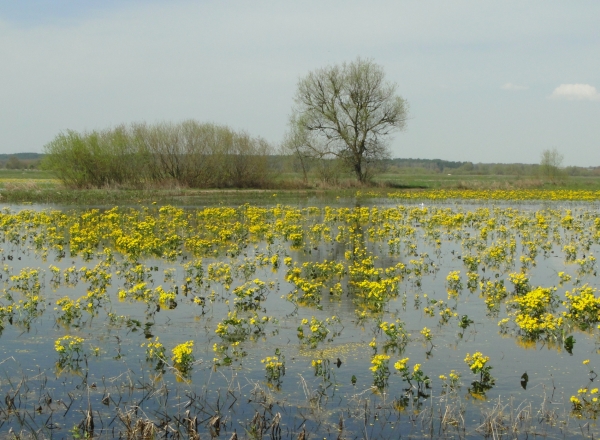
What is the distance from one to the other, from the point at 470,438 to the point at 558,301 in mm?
7106

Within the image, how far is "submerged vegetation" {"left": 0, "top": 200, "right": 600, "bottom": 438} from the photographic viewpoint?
25.0ft

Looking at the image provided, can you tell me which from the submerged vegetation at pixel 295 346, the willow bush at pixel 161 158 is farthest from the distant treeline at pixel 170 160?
the submerged vegetation at pixel 295 346

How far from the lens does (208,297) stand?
13.8 metres

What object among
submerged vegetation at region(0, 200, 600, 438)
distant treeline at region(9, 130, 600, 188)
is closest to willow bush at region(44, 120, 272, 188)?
distant treeline at region(9, 130, 600, 188)

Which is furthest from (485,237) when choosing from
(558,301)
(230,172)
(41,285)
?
(230,172)

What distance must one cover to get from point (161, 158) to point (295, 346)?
165 ft

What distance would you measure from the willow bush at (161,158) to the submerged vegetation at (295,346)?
3774cm

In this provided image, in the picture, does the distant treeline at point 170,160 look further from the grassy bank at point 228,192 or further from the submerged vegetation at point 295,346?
the submerged vegetation at point 295,346

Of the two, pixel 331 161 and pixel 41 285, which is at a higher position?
pixel 331 161

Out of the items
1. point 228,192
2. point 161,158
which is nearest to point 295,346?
point 228,192

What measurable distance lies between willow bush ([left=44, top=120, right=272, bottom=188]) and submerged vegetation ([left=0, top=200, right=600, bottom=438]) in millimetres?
37743

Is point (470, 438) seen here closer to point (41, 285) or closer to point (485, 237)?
point (41, 285)

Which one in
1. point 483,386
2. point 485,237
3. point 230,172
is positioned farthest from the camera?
point 230,172

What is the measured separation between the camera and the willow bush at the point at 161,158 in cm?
5594
